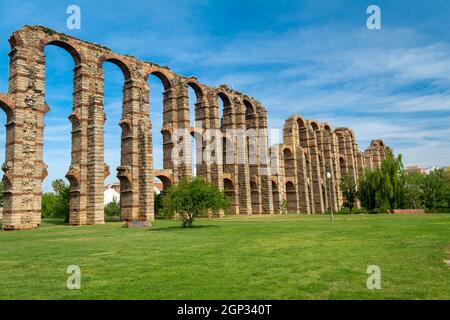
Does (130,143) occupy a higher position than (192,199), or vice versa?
(130,143)

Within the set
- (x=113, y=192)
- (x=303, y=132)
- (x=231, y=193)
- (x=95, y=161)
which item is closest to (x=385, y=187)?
(x=231, y=193)

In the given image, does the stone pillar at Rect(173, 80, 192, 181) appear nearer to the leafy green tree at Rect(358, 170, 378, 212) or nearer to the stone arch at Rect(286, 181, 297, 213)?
the leafy green tree at Rect(358, 170, 378, 212)

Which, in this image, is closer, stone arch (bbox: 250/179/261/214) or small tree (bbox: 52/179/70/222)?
small tree (bbox: 52/179/70/222)

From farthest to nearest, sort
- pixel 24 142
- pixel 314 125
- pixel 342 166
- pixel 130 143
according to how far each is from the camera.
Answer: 1. pixel 342 166
2. pixel 314 125
3. pixel 130 143
4. pixel 24 142

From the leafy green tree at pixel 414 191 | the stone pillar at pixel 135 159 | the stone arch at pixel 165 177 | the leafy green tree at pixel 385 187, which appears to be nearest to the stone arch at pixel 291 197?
the leafy green tree at pixel 385 187

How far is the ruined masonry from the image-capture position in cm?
2689

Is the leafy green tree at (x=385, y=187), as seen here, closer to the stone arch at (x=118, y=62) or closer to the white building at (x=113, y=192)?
the stone arch at (x=118, y=62)

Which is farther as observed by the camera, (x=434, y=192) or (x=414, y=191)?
(x=434, y=192)

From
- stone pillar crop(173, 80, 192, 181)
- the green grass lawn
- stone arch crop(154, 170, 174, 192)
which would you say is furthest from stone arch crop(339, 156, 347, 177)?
the green grass lawn

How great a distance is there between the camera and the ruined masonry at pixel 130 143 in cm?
2689

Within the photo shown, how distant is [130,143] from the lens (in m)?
33.8

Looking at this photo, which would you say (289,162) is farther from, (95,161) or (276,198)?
(95,161)

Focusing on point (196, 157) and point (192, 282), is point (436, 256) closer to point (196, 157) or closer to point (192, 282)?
point (192, 282)
